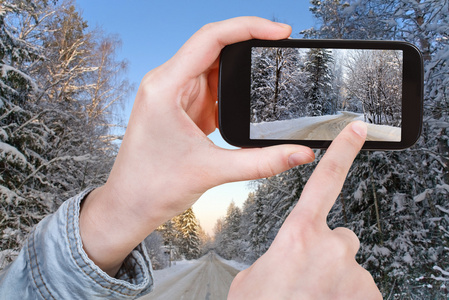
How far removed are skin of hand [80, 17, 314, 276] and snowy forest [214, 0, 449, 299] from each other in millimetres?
6218

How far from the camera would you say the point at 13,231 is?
28.5 ft

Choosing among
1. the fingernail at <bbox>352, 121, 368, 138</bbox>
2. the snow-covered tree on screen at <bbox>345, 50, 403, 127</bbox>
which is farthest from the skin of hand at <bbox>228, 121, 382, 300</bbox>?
the snow-covered tree on screen at <bbox>345, 50, 403, 127</bbox>

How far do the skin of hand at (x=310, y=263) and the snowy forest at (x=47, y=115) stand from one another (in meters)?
7.49

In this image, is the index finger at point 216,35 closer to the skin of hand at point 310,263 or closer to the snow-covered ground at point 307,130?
the snow-covered ground at point 307,130

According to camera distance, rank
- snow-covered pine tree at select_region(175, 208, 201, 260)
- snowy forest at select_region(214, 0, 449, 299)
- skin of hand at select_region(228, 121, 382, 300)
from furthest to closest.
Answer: snow-covered pine tree at select_region(175, 208, 201, 260) → snowy forest at select_region(214, 0, 449, 299) → skin of hand at select_region(228, 121, 382, 300)

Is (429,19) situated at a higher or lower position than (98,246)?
higher

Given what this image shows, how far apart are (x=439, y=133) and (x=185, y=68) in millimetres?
7471

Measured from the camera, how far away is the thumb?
1071 millimetres

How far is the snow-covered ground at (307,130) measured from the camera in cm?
125

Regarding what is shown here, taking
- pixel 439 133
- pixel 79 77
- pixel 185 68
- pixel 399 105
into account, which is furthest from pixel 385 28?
pixel 79 77

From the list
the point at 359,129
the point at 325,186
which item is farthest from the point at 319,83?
the point at 325,186

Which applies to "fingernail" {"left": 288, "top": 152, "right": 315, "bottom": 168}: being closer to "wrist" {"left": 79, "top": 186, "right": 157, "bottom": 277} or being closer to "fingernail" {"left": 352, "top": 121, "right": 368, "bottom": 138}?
"fingernail" {"left": 352, "top": 121, "right": 368, "bottom": 138}

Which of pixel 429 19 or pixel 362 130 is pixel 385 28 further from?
pixel 362 130

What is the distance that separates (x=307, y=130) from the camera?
1.27 meters
